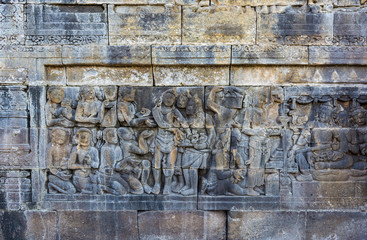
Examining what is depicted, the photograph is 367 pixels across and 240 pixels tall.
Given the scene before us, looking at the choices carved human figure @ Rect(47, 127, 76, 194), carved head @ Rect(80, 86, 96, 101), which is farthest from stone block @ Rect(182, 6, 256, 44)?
carved human figure @ Rect(47, 127, 76, 194)

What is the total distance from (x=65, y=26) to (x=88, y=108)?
1356mm

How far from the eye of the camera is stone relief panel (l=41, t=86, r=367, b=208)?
19.5 feet

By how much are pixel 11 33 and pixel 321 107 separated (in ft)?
16.8

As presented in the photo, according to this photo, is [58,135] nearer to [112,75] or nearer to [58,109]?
[58,109]

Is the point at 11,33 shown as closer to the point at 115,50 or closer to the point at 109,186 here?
the point at 115,50

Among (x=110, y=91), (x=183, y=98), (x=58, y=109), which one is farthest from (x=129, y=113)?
(x=58, y=109)

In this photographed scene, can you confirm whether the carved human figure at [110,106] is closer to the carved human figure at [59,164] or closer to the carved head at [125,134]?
the carved head at [125,134]

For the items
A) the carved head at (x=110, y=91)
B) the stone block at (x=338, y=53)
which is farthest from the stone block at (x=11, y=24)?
the stone block at (x=338, y=53)

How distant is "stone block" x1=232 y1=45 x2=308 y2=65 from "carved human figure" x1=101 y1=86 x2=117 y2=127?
78.9 inches

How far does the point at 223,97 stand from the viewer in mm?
5961

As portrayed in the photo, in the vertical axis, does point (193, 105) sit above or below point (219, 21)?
below

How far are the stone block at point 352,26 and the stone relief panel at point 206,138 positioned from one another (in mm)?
811

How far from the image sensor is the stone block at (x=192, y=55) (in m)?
5.79

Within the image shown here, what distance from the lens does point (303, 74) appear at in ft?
19.5
